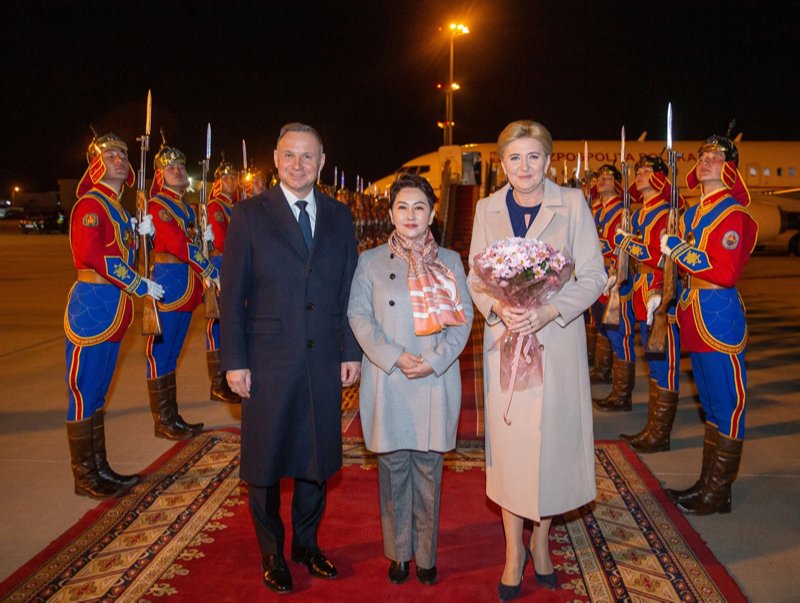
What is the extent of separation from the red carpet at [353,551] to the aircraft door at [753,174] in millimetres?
24609

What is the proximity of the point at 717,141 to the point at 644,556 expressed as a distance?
246 centimetres

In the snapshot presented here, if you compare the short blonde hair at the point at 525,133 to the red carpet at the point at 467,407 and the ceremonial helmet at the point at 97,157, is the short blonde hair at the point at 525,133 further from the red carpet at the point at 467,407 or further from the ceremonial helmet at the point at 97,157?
the ceremonial helmet at the point at 97,157

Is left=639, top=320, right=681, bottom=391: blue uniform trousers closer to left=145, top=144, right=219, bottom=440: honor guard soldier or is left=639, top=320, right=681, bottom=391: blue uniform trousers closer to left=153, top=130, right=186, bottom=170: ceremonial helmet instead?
left=145, top=144, right=219, bottom=440: honor guard soldier

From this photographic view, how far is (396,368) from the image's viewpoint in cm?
307

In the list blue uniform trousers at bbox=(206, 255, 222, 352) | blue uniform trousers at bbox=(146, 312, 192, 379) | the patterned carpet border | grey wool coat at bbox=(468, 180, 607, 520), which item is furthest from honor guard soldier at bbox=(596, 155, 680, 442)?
blue uniform trousers at bbox=(206, 255, 222, 352)

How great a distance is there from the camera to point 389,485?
314 centimetres

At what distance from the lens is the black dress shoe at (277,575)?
3.15 metres

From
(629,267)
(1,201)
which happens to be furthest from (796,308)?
(1,201)

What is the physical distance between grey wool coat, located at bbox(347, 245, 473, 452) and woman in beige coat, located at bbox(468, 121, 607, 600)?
19 cm

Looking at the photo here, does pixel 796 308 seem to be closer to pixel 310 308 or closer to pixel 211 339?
pixel 211 339

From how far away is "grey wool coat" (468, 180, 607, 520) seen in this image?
9.64ft

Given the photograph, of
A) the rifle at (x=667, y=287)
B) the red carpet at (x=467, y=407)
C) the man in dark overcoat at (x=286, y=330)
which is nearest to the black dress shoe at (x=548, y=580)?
the man in dark overcoat at (x=286, y=330)

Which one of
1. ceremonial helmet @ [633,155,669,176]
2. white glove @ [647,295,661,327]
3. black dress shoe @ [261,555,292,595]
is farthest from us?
ceremonial helmet @ [633,155,669,176]

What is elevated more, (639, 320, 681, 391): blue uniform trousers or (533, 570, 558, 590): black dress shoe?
(639, 320, 681, 391): blue uniform trousers
